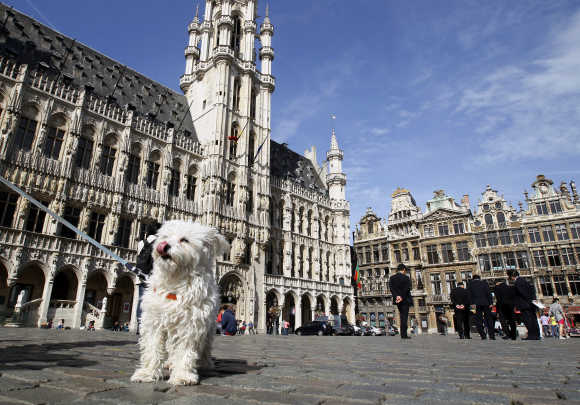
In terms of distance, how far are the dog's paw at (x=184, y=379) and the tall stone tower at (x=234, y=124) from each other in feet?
75.7

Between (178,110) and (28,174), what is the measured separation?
1484 centimetres

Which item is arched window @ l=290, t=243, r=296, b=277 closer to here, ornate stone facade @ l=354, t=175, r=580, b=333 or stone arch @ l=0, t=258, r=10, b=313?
ornate stone facade @ l=354, t=175, r=580, b=333

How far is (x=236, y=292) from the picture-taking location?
26.6 meters

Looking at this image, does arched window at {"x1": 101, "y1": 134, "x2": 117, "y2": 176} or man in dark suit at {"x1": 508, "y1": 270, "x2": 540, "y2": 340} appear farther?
arched window at {"x1": 101, "y1": 134, "x2": 117, "y2": 176}

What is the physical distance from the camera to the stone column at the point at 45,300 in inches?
683

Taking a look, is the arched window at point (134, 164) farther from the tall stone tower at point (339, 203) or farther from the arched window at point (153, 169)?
the tall stone tower at point (339, 203)

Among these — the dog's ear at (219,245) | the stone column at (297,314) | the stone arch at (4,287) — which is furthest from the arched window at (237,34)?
the dog's ear at (219,245)

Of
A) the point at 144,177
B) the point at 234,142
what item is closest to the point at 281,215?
the point at 234,142

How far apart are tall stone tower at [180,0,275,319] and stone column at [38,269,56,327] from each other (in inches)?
401

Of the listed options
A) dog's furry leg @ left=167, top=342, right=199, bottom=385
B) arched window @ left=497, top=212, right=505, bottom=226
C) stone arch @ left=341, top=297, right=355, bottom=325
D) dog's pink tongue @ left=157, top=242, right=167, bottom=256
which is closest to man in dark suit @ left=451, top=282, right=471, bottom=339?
dog's furry leg @ left=167, top=342, right=199, bottom=385

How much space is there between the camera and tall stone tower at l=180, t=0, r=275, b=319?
26953mm

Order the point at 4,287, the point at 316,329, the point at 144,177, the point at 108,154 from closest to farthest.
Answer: the point at 4,287
the point at 108,154
the point at 144,177
the point at 316,329

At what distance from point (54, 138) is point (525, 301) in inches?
946

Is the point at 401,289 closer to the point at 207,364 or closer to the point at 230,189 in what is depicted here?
the point at 207,364
